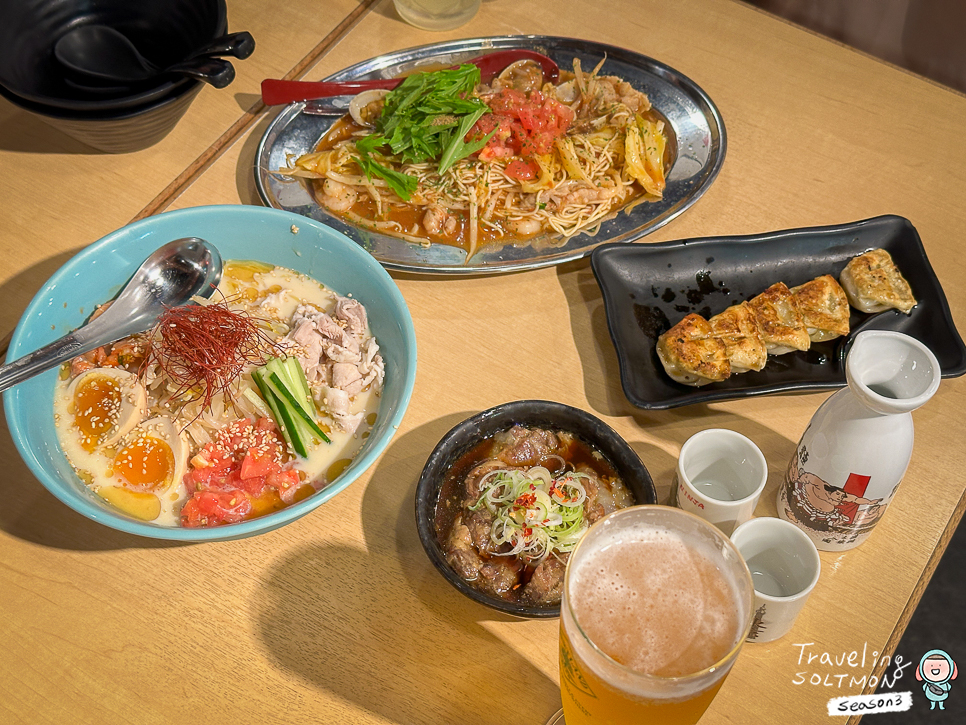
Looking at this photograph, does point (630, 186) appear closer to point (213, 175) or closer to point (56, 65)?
point (213, 175)

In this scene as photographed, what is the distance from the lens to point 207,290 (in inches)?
72.1

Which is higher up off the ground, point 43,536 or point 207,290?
point 207,290

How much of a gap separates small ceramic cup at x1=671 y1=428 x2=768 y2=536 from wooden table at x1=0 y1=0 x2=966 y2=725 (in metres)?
0.11

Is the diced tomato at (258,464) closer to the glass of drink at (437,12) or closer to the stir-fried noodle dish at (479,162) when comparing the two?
the stir-fried noodle dish at (479,162)

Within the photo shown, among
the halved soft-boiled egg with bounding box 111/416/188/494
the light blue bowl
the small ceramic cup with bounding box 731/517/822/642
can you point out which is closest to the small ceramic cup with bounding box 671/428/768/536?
the small ceramic cup with bounding box 731/517/822/642

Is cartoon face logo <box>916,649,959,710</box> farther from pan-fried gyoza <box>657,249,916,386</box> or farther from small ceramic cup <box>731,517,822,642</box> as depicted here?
small ceramic cup <box>731,517,822,642</box>

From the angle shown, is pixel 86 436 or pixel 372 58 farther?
pixel 372 58

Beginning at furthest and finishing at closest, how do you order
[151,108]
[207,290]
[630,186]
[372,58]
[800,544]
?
[372,58], [630,186], [151,108], [207,290], [800,544]

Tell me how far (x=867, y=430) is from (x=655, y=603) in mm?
571

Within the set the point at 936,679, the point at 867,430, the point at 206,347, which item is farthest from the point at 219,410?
the point at 936,679

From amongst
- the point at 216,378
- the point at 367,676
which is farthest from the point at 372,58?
the point at 367,676

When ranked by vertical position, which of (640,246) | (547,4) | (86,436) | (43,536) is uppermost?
(547,4)

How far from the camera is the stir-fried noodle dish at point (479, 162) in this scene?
6.91 ft

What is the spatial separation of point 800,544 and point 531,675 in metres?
0.56
